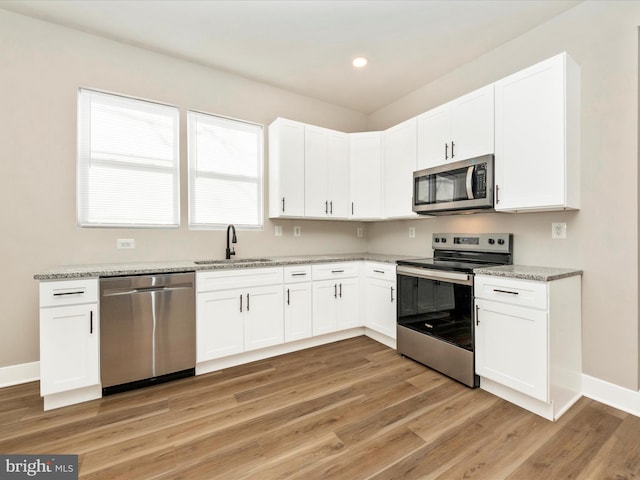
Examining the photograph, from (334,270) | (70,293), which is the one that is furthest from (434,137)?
(70,293)

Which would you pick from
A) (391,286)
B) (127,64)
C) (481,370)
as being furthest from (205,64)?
(481,370)

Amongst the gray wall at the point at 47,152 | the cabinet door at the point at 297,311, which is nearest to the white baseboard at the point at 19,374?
the gray wall at the point at 47,152

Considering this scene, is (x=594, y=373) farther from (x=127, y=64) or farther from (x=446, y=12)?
(x=127, y=64)

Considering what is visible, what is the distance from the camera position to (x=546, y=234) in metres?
2.45

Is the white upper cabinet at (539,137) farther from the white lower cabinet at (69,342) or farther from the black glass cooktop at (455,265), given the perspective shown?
the white lower cabinet at (69,342)

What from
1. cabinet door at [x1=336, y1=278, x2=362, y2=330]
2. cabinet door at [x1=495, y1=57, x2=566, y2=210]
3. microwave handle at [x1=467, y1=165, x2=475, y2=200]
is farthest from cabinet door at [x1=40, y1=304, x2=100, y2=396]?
cabinet door at [x1=495, y1=57, x2=566, y2=210]

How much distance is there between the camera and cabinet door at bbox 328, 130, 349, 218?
368 centimetres

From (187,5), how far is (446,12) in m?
2.07

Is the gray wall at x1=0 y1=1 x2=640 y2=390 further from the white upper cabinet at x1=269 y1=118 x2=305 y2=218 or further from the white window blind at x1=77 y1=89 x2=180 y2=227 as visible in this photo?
the white upper cabinet at x1=269 y1=118 x2=305 y2=218

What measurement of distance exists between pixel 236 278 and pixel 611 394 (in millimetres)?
3046

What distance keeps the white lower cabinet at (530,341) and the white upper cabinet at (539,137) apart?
66 centimetres

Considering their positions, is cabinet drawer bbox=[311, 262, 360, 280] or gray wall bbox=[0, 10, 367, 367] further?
cabinet drawer bbox=[311, 262, 360, 280]

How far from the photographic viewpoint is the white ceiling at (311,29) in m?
2.32

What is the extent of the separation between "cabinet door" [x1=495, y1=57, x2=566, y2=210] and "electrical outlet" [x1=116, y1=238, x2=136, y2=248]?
10.9ft
